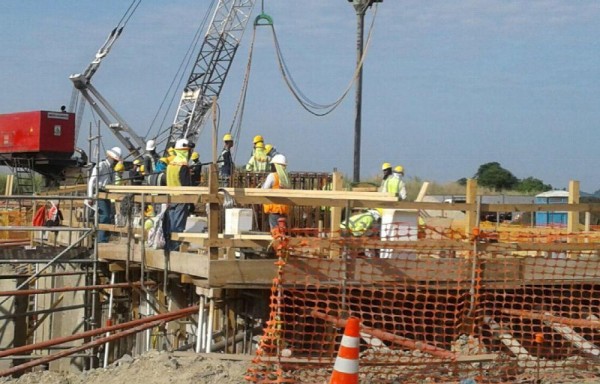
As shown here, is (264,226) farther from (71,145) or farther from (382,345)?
(71,145)

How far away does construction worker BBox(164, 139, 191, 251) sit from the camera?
13.0 metres

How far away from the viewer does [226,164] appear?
62.0ft

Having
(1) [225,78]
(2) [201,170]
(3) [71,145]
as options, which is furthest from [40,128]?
(2) [201,170]

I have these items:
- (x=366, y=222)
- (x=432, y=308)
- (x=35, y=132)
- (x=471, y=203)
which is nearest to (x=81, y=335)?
(x=366, y=222)

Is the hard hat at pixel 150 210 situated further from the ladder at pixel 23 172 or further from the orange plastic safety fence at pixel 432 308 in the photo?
the ladder at pixel 23 172

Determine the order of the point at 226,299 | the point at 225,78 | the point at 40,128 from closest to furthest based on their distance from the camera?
the point at 226,299 < the point at 40,128 < the point at 225,78

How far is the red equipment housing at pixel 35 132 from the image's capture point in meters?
41.0

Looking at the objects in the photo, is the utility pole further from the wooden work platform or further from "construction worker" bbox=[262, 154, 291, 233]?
the wooden work platform

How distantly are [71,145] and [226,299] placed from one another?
32.3m

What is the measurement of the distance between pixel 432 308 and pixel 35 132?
32665 millimetres

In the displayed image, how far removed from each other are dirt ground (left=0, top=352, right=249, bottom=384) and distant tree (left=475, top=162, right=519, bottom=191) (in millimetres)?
44679

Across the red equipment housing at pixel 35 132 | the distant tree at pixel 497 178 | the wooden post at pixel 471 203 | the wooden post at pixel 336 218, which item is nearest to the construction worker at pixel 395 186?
the wooden post at pixel 336 218

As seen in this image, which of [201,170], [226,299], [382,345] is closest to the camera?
[382,345]

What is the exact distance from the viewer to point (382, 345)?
10.2 meters
